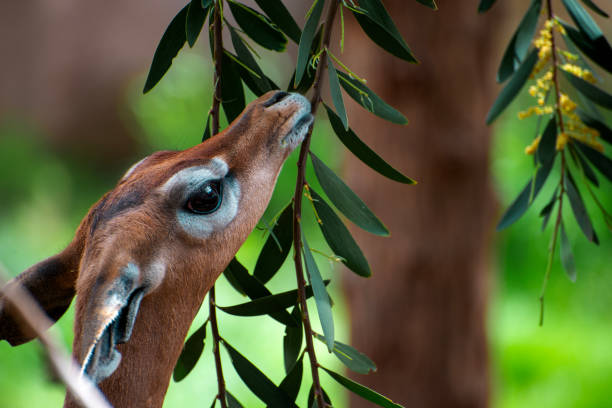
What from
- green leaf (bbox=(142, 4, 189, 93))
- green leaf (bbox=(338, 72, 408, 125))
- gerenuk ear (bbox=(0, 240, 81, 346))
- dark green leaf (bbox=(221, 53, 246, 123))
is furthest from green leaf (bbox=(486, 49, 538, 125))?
gerenuk ear (bbox=(0, 240, 81, 346))

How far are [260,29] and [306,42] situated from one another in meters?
0.20

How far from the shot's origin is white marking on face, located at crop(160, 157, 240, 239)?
108 cm

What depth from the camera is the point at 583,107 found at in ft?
3.97

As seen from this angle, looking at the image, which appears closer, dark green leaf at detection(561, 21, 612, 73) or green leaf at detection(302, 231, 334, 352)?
green leaf at detection(302, 231, 334, 352)

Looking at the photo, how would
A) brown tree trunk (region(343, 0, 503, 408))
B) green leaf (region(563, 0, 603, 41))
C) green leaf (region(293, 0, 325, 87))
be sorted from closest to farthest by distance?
green leaf (region(293, 0, 325, 87)) < green leaf (region(563, 0, 603, 41)) < brown tree trunk (region(343, 0, 503, 408))

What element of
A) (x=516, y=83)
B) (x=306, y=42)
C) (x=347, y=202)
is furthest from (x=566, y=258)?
(x=306, y=42)

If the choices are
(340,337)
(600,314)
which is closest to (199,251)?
(340,337)

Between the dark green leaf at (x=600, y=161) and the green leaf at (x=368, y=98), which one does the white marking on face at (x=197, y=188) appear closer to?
the green leaf at (x=368, y=98)

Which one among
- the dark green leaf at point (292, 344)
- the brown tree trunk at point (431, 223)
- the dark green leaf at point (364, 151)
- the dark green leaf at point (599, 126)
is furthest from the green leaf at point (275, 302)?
the brown tree trunk at point (431, 223)

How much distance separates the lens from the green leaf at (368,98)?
0.98m

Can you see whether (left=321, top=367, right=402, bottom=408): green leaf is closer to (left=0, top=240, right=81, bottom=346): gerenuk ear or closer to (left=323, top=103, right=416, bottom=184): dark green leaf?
(left=323, top=103, right=416, bottom=184): dark green leaf

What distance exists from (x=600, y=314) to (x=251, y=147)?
148 inches

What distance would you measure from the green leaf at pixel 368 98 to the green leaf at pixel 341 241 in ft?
0.52

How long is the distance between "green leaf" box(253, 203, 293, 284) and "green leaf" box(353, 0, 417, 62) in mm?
290
